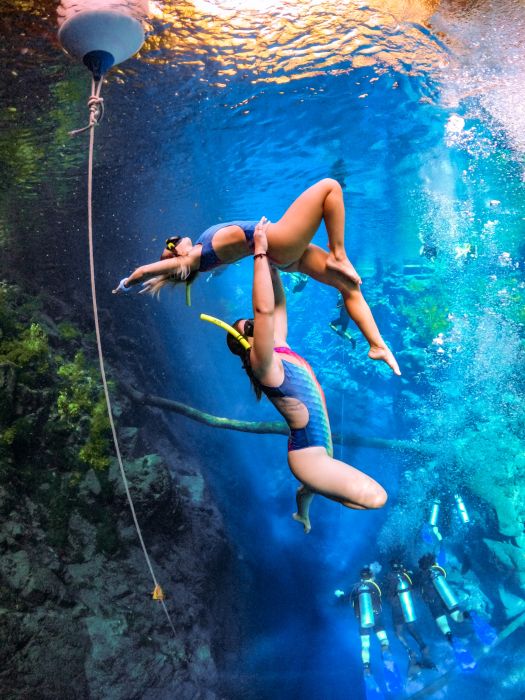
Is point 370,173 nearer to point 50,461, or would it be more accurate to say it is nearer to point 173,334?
point 173,334

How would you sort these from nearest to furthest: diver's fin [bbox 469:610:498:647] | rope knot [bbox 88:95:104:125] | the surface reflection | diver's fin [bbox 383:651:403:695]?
1. rope knot [bbox 88:95:104:125]
2. the surface reflection
3. diver's fin [bbox 383:651:403:695]
4. diver's fin [bbox 469:610:498:647]

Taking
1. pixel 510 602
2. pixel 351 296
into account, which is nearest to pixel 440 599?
pixel 510 602

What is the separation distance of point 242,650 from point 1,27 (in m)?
12.2

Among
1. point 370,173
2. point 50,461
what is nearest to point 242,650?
point 50,461

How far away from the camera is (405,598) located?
32.8ft

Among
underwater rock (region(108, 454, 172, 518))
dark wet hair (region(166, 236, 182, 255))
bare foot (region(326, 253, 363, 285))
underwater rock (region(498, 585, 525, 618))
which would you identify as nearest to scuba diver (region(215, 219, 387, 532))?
bare foot (region(326, 253, 363, 285))

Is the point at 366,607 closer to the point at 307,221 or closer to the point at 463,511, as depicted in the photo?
the point at 463,511

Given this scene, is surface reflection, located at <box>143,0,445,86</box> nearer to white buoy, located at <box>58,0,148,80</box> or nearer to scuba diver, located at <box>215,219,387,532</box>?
white buoy, located at <box>58,0,148,80</box>

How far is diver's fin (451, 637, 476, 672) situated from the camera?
1067cm

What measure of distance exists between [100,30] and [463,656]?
1428 cm

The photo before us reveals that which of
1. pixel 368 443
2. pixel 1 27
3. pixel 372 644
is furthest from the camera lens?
pixel 368 443

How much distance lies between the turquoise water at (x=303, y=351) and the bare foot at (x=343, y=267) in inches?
221

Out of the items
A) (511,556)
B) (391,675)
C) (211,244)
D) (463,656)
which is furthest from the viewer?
(511,556)

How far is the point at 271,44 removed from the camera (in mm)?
8016
